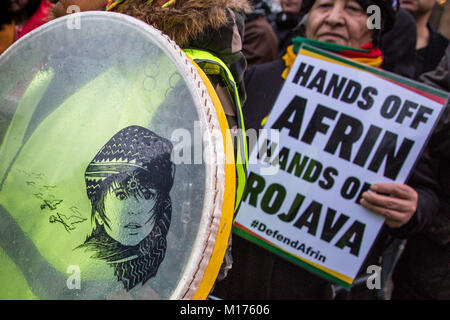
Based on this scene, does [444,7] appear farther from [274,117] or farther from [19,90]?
[19,90]

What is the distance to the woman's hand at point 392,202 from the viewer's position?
1691mm

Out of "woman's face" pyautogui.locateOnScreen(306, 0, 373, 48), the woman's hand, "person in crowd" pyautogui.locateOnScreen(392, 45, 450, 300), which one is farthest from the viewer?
"woman's face" pyautogui.locateOnScreen(306, 0, 373, 48)

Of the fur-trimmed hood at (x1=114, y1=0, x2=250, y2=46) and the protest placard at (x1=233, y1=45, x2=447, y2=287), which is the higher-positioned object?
the fur-trimmed hood at (x1=114, y1=0, x2=250, y2=46)

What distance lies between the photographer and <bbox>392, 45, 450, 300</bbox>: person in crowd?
1.88 meters

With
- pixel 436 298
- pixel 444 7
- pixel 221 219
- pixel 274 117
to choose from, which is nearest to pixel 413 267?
pixel 436 298

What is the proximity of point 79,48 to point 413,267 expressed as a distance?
1944 mm

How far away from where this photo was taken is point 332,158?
69.5 inches

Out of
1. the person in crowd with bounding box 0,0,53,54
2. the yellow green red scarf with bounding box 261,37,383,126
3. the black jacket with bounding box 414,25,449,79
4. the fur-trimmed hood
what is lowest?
the black jacket with bounding box 414,25,449,79

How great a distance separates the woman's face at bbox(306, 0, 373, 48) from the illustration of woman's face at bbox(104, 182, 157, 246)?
1.53 metres

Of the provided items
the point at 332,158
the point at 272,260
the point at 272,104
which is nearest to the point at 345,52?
the point at 272,104

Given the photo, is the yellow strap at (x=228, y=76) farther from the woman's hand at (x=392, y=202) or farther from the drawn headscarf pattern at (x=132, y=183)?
the woman's hand at (x=392, y=202)

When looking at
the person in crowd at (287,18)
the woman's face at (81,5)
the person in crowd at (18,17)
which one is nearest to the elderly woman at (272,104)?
the woman's face at (81,5)

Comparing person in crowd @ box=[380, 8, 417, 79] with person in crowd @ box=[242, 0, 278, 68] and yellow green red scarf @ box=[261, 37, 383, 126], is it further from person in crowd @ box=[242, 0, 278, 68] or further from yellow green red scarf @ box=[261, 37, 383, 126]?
person in crowd @ box=[242, 0, 278, 68]

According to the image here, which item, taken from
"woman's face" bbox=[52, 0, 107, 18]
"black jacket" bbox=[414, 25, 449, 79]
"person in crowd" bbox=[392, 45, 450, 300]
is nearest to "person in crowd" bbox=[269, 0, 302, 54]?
"black jacket" bbox=[414, 25, 449, 79]
